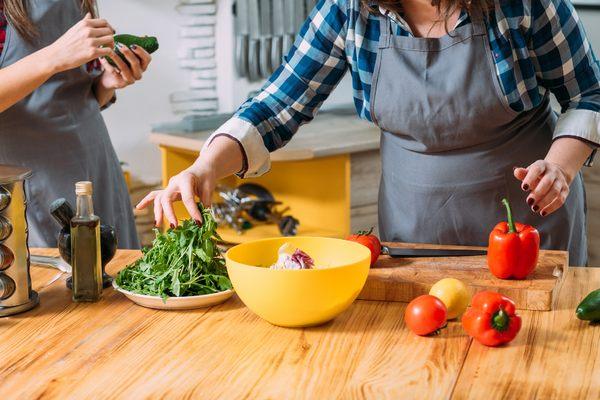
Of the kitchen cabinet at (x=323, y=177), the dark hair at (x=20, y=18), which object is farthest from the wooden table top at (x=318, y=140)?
the dark hair at (x=20, y=18)

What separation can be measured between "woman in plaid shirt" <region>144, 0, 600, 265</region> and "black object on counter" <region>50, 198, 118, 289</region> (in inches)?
4.5

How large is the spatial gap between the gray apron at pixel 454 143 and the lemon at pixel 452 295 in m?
0.59

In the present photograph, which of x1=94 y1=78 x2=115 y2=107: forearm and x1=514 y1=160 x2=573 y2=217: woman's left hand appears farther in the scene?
x1=94 y1=78 x2=115 y2=107: forearm

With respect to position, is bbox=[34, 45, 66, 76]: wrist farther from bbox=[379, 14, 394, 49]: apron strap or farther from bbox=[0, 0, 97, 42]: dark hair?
bbox=[379, 14, 394, 49]: apron strap

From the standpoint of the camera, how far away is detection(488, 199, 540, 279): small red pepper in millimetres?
1704

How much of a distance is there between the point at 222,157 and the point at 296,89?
0.96 ft

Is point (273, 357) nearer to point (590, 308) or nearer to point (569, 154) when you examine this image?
point (590, 308)

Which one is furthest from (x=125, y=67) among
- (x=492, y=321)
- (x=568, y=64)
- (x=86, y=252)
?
(x=492, y=321)

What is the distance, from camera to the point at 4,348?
1.51 metres

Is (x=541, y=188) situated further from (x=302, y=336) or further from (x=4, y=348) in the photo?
(x=4, y=348)

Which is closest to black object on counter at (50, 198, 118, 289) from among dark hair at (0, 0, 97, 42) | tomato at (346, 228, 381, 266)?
tomato at (346, 228, 381, 266)

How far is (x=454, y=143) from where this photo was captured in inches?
84.7

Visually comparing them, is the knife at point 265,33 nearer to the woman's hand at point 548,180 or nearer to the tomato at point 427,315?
the woman's hand at point 548,180

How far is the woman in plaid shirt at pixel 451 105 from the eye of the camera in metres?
1.98
